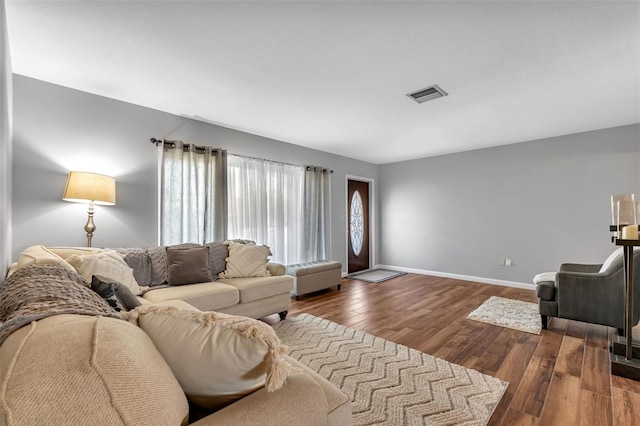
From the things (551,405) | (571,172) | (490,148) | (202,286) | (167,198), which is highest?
(490,148)

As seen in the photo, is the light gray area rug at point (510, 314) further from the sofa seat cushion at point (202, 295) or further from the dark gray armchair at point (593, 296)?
the sofa seat cushion at point (202, 295)

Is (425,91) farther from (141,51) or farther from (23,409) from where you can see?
(23,409)

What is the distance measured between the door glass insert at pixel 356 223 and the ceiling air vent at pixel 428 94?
3319 mm

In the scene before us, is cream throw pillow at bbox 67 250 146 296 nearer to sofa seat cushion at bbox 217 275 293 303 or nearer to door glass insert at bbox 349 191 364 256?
sofa seat cushion at bbox 217 275 293 303

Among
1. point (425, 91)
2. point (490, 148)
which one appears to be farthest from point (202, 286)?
point (490, 148)

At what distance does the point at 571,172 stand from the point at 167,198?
589 cm

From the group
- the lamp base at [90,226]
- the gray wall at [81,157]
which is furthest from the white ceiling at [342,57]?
the lamp base at [90,226]

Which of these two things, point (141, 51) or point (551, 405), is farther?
point (141, 51)

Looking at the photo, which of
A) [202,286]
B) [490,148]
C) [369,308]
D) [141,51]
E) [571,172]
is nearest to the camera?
[141,51]

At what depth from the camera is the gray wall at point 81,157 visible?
2.62m

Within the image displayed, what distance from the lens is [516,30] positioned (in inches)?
76.7

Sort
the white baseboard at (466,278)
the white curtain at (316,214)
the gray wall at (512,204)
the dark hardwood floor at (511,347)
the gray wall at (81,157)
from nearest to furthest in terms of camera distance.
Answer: the dark hardwood floor at (511,347) < the gray wall at (81,157) < the gray wall at (512,204) < the white baseboard at (466,278) < the white curtain at (316,214)

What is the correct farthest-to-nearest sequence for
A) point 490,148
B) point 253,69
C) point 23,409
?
point 490,148, point 253,69, point 23,409

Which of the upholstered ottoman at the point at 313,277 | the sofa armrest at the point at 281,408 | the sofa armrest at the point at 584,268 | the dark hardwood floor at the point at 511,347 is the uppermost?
the sofa armrest at the point at 281,408
